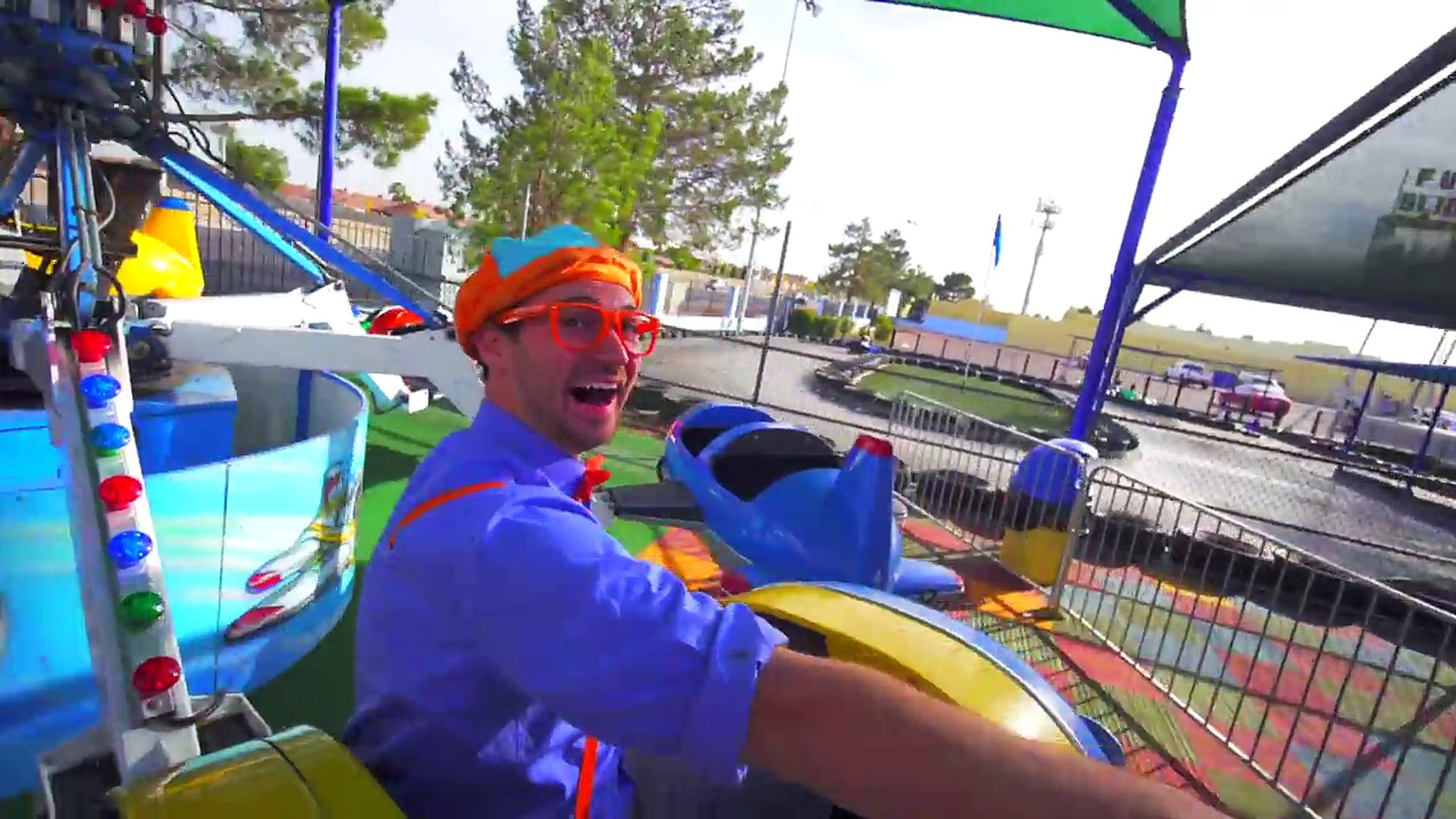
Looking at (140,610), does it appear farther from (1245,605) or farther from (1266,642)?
(1266,642)

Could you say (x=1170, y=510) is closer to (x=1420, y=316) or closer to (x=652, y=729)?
(x=1420, y=316)

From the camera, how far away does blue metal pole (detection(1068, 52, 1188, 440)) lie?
470 centimetres

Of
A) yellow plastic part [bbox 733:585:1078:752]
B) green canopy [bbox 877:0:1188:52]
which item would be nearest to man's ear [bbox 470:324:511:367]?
yellow plastic part [bbox 733:585:1078:752]

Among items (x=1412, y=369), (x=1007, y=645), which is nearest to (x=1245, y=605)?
(x=1007, y=645)

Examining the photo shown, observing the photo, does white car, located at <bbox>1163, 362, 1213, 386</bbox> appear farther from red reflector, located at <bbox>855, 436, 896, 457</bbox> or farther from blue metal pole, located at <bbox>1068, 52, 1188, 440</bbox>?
red reflector, located at <bbox>855, 436, 896, 457</bbox>

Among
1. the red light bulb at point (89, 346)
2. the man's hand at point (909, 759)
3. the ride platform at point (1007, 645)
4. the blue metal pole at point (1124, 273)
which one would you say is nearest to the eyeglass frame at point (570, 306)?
the man's hand at point (909, 759)

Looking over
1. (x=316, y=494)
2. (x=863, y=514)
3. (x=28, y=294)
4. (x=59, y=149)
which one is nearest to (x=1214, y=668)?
(x=863, y=514)

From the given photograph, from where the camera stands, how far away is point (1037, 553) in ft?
15.6

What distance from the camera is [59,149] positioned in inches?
109

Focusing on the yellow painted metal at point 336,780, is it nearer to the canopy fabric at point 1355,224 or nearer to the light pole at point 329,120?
the canopy fabric at point 1355,224

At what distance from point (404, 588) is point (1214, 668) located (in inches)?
174

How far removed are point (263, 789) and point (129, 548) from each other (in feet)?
2.43

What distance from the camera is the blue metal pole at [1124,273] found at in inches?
185

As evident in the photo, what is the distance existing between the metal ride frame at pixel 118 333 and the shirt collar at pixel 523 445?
21.9 inches
